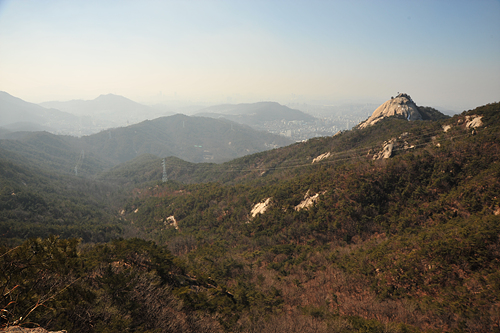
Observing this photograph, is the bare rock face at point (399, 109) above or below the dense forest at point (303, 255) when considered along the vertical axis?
above

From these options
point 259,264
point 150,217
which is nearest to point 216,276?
point 259,264

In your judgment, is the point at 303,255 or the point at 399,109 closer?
the point at 303,255

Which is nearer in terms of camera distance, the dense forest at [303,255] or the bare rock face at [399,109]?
the dense forest at [303,255]

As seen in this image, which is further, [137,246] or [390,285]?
[137,246]

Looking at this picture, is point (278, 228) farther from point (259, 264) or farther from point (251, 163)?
point (251, 163)

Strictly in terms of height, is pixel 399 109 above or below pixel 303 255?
above
